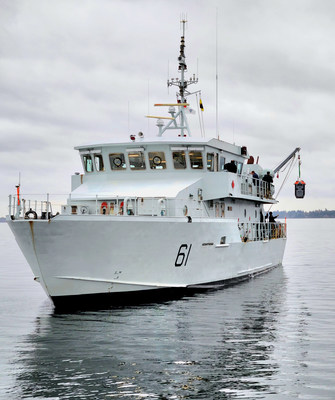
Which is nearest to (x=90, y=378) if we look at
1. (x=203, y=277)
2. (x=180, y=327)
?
(x=180, y=327)

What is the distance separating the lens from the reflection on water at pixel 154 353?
10539 mm

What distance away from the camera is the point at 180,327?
15.7 meters

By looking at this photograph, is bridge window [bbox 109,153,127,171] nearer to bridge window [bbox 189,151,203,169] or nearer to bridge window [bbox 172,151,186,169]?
bridge window [bbox 172,151,186,169]

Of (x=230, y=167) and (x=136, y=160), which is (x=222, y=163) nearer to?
(x=230, y=167)

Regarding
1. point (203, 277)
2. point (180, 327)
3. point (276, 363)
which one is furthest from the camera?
point (203, 277)

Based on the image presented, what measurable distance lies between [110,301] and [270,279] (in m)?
12.7

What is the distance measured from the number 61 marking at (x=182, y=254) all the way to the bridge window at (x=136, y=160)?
15.5 feet

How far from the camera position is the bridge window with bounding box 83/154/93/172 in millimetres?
23812

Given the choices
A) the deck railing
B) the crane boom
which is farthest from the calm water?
the crane boom

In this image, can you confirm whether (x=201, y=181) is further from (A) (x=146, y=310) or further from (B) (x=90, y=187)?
(A) (x=146, y=310)

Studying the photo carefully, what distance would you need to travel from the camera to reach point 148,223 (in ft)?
59.8

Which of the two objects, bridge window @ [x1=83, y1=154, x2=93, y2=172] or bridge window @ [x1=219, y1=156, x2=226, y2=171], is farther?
bridge window @ [x1=219, y1=156, x2=226, y2=171]

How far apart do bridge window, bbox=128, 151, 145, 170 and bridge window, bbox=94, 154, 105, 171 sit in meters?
1.33

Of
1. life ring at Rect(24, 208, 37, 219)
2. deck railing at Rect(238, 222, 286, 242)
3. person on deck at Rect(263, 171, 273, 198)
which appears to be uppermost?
person on deck at Rect(263, 171, 273, 198)
